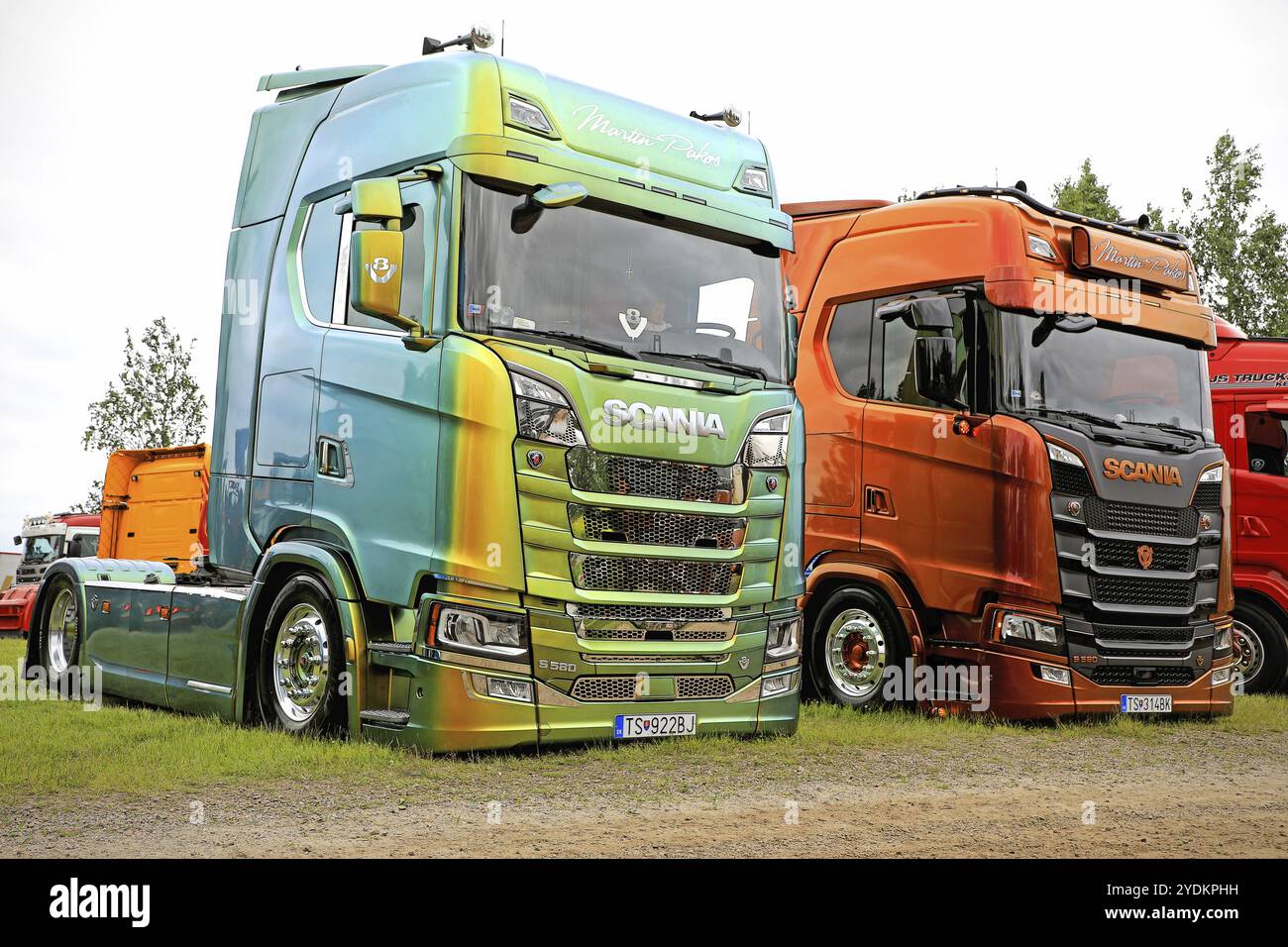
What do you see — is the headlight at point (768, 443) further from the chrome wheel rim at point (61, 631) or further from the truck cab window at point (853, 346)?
the chrome wheel rim at point (61, 631)

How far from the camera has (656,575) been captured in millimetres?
7918

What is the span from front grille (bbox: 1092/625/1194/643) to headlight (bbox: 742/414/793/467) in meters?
3.44

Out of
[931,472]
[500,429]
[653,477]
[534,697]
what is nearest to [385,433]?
[500,429]

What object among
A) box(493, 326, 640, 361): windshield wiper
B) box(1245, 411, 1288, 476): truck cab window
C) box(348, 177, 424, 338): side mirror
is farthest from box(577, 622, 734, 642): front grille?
box(1245, 411, 1288, 476): truck cab window

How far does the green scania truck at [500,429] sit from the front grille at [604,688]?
0.05 feet

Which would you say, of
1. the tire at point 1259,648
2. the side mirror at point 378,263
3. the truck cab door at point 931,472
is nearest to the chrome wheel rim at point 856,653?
the truck cab door at point 931,472

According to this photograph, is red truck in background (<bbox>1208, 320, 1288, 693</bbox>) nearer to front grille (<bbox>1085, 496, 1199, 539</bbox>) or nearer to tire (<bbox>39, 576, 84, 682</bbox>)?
front grille (<bbox>1085, 496, 1199, 539</bbox>)

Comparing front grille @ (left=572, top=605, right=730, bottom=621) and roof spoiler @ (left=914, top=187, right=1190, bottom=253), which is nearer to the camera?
front grille @ (left=572, top=605, right=730, bottom=621)

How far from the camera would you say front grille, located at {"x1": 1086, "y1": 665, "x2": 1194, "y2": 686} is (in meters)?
10.5

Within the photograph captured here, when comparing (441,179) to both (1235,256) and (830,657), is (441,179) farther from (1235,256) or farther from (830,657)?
(1235,256)

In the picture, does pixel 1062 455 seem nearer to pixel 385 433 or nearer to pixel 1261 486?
pixel 1261 486

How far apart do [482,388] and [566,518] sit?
881 mm

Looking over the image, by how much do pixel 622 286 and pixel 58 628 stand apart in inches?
265

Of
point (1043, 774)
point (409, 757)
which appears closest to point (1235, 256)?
point (1043, 774)
